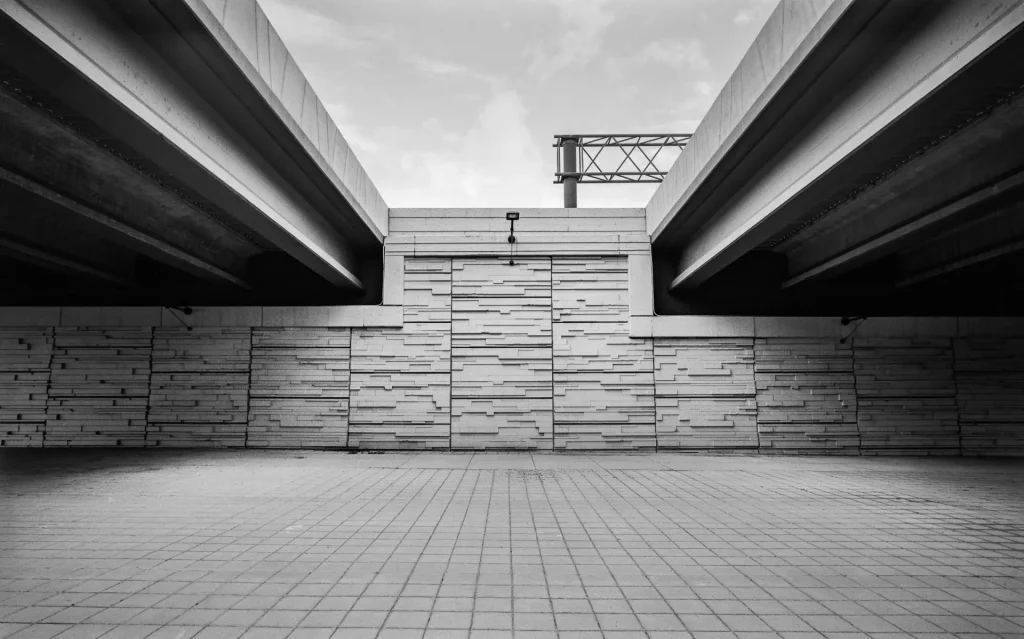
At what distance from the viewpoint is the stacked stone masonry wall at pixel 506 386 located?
1243 centimetres

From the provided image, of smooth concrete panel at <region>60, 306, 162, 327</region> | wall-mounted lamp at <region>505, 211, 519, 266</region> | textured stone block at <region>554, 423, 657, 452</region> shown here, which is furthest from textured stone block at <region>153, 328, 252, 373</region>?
textured stone block at <region>554, 423, 657, 452</region>

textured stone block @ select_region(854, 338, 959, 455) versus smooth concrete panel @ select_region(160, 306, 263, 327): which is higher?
smooth concrete panel @ select_region(160, 306, 263, 327)

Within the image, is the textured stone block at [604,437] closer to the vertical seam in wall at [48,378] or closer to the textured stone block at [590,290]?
the textured stone block at [590,290]

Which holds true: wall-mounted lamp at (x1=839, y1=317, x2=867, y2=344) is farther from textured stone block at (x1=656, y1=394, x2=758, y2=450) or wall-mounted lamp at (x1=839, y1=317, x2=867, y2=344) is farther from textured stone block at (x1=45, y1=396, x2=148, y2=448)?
textured stone block at (x1=45, y1=396, x2=148, y2=448)

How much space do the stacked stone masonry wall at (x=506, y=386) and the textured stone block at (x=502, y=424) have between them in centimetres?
3

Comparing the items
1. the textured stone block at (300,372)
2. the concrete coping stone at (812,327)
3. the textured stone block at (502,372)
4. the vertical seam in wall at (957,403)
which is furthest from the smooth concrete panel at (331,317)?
the vertical seam in wall at (957,403)

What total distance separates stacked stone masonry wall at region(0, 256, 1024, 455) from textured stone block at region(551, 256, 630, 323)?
2.1 inches

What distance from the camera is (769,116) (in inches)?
286

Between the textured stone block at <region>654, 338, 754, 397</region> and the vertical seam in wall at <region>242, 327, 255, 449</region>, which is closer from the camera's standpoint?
the vertical seam in wall at <region>242, 327, 255, 449</region>

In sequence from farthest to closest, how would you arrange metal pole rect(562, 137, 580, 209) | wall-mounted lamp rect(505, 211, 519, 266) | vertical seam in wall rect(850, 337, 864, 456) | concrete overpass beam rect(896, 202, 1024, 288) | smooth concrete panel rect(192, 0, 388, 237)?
metal pole rect(562, 137, 580, 209) → vertical seam in wall rect(850, 337, 864, 456) → wall-mounted lamp rect(505, 211, 519, 266) → concrete overpass beam rect(896, 202, 1024, 288) → smooth concrete panel rect(192, 0, 388, 237)

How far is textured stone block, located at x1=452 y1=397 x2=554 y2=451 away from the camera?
1238 centimetres

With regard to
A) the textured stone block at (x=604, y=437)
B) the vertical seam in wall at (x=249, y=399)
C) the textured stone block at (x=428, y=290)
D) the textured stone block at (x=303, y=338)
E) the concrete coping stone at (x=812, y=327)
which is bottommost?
the textured stone block at (x=604, y=437)

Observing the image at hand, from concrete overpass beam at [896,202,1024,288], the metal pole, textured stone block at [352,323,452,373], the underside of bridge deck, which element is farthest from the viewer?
the metal pole

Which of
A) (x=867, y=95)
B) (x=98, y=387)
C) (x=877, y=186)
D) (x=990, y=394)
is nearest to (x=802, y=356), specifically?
(x=990, y=394)
